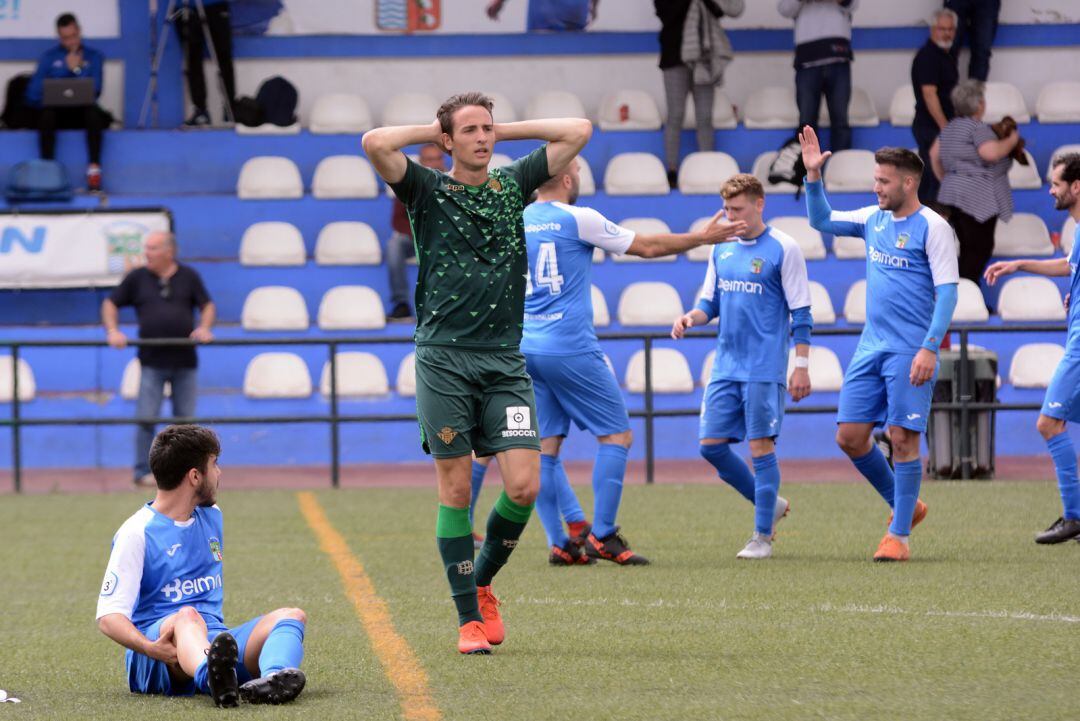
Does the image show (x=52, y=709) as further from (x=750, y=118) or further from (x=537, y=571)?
(x=750, y=118)

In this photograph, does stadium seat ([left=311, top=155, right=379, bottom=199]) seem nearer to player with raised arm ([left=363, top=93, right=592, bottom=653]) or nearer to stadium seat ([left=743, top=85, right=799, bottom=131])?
stadium seat ([left=743, top=85, right=799, bottom=131])

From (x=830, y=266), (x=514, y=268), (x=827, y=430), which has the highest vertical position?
(x=514, y=268)

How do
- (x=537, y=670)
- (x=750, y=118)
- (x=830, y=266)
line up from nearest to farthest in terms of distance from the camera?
(x=537, y=670), (x=830, y=266), (x=750, y=118)

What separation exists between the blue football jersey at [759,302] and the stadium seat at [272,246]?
9.81 meters

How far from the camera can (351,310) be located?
17562 mm

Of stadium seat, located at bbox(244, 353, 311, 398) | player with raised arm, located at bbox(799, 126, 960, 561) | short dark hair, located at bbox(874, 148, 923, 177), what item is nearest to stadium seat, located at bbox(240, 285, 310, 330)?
stadium seat, located at bbox(244, 353, 311, 398)

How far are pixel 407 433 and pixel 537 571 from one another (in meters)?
7.60

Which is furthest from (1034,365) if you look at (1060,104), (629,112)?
(629,112)

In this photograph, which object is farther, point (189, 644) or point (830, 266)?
point (830, 266)

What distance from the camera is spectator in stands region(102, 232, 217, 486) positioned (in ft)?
47.7

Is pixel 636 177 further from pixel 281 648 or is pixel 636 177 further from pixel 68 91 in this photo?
pixel 281 648

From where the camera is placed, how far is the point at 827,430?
1656cm

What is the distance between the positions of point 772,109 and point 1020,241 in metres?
3.35

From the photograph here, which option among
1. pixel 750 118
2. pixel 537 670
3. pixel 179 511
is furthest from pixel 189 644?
pixel 750 118
